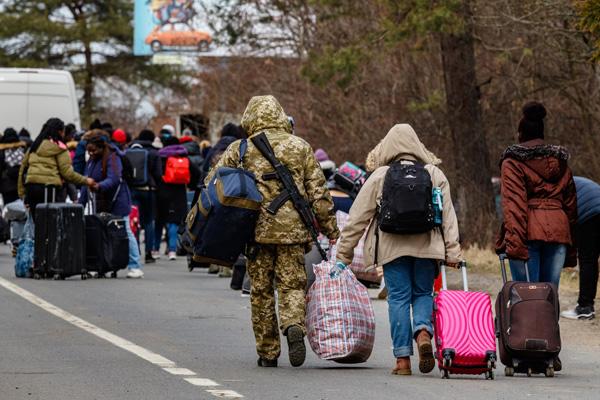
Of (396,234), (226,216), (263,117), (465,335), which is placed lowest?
(465,335)

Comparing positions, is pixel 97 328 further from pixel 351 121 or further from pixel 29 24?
pixel 29 24

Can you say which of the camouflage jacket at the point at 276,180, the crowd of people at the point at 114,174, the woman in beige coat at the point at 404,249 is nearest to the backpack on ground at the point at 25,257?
the crowd of people at the point at 114,174

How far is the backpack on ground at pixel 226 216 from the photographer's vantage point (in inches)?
444

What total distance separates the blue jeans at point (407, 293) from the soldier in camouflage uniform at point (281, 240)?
58 centimetres

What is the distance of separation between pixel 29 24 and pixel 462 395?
6067 cm

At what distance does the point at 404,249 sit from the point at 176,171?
13.2 m

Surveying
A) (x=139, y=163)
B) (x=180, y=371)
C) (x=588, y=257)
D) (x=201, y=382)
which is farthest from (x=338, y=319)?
(x=139, y=163)

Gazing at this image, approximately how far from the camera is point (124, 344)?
503 inches

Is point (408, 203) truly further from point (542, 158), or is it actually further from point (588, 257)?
point (588, 257)

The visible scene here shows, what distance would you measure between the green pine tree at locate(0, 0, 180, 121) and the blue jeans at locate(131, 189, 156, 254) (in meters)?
45.5

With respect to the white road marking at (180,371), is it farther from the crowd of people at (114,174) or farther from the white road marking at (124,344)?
the crowd of people at (114,174)

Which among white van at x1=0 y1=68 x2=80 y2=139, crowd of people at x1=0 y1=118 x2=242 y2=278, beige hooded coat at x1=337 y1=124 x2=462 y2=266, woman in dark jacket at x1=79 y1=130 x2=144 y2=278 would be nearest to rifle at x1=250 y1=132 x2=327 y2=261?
beige hooded coat at x1=337 y1=124 x2=462 y2=266

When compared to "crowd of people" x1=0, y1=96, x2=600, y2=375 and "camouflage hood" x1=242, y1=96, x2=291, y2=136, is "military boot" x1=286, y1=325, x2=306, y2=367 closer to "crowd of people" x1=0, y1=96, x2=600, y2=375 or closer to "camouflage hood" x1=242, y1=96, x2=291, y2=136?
"crowd of people" x1=0, y1=96, x2=600, y2=375

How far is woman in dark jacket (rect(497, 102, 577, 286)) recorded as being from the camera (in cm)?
1194
